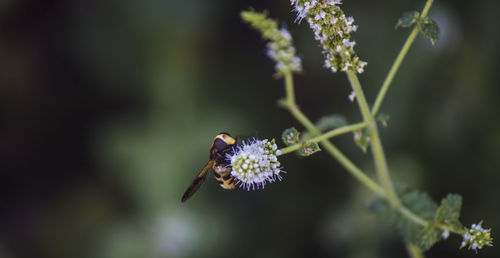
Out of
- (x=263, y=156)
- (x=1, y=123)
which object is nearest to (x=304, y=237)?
(x=263, y=156)

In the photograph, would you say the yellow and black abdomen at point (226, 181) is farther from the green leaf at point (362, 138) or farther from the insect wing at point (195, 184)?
the green leaf at point (362, 138)

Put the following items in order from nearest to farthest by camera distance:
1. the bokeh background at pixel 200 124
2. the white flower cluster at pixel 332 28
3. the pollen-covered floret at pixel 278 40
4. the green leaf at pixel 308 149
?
the white flower cluster at pixel 332 28, the green leaf at pixel 308 149, the pollen-covered floret at pixel 278 40, the bokeh background at pixel 200 124

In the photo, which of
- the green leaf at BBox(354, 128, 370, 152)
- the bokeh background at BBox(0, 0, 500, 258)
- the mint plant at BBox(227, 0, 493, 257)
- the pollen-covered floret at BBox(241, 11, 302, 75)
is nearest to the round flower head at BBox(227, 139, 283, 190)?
the mint plant at BBox(227, 0, 493, 257)

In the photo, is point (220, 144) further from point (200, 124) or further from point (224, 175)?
point (200, 124)

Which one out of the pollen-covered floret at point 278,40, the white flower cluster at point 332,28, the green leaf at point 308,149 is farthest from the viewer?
the pollen-covered floret at point 278,40

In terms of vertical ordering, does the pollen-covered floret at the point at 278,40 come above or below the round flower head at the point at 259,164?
above

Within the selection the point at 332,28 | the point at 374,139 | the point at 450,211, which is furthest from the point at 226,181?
the point at 450,211

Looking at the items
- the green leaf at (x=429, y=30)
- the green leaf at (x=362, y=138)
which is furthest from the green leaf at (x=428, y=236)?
the green leaf at (x=429, y=30)

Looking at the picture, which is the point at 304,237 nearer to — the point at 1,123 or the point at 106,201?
the point at 106,201
